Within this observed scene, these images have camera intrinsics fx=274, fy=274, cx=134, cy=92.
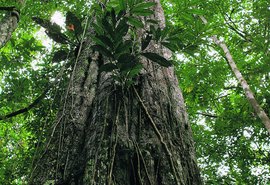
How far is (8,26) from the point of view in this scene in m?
3.38

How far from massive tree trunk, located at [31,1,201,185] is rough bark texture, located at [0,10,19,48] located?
1.62m

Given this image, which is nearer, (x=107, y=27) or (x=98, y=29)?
(x=107, y=27)

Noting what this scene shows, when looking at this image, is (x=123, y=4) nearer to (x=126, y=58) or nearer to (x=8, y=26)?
(x=126, y=58)

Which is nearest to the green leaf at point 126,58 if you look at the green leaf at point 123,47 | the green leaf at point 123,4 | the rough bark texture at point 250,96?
the green leaf at point 123,47

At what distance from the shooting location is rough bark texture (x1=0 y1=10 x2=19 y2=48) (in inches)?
126

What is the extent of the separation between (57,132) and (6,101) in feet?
9.08

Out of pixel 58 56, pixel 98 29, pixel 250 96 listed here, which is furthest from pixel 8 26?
pixel 250 96

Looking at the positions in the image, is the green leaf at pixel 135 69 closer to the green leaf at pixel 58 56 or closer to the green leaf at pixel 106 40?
the green leaf at pixel 106 40

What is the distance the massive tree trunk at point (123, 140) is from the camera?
1.42 meters

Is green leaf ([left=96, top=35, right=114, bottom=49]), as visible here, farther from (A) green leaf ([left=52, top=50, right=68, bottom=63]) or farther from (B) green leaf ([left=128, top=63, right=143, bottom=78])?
(A) green leaf ([left=52, top=50, right=68, bottom=63])

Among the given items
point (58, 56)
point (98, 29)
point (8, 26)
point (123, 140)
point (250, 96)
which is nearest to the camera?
point (123, 140)

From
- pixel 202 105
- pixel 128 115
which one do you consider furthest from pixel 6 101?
pixel 202 105

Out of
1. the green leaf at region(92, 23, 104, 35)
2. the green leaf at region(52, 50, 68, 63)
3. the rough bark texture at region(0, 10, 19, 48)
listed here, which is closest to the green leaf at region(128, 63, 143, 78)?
the green leaf at region(92, 23, 104, 35)

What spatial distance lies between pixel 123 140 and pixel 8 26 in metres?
2.60
